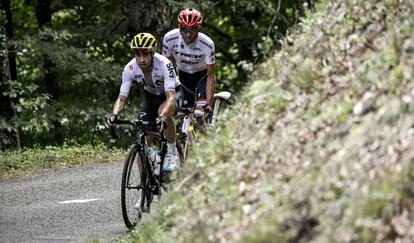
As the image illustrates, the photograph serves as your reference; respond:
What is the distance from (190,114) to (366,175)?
21.2 ft

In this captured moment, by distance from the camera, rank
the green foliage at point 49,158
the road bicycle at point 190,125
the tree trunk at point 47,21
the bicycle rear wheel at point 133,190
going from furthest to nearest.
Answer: the tree trunk at point 47,21 < the green foliage at point 49,158 < the road bicycle at point 190,125 < the bicycle rear wheel at point 133,190

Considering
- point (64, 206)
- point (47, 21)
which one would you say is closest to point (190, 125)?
point (64, 206)

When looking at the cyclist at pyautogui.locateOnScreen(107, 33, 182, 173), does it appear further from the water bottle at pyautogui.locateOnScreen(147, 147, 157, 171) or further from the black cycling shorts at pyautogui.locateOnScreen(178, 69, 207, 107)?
the black cycling shorts at pyautogui.locateOnScreen(178, 69, 207, 107)

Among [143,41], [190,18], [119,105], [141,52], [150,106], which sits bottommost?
[150,106]

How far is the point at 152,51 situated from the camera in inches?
408

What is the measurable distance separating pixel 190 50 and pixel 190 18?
919 millimetres

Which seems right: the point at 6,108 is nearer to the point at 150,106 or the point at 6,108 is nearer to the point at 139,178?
the point at 150,106

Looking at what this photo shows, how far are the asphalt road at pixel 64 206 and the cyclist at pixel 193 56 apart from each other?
6.34ft

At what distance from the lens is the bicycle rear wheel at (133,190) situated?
9828 millimetres

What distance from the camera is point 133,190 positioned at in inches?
397

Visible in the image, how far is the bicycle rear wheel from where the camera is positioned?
9.83m

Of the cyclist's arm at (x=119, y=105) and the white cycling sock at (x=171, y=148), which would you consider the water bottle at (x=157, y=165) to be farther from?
the cyclist's arm at (x=119, y=105)

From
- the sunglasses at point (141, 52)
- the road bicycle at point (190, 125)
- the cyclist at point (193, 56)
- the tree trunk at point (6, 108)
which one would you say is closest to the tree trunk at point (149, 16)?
the tree trunk at point (6, 108)

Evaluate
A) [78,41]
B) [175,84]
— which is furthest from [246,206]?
[78,41]
